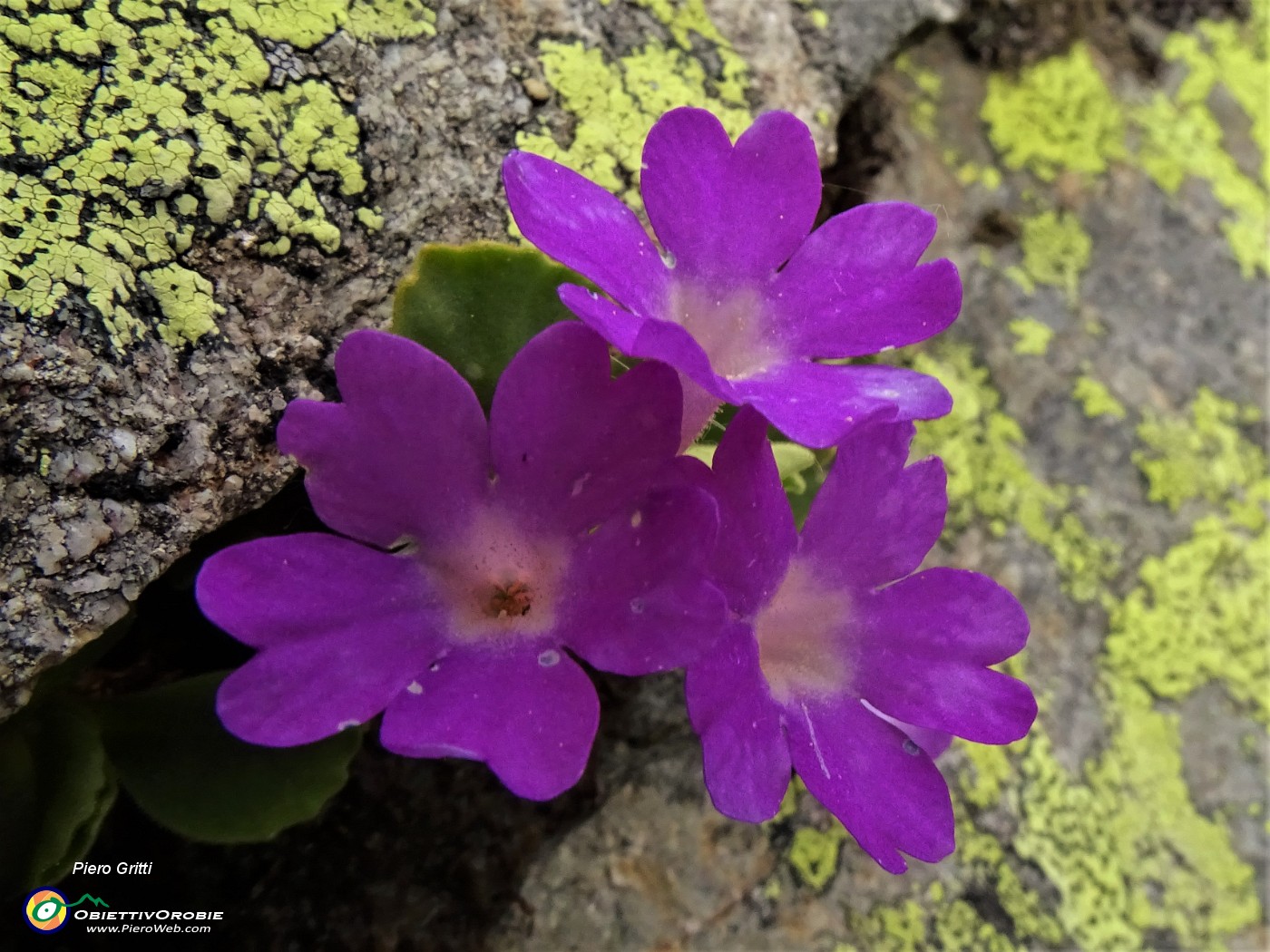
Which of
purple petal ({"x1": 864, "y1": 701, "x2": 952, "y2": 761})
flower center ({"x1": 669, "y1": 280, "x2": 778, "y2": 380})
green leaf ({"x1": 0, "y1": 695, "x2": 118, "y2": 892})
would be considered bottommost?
green leaf ({"x1": 0, "y1": 695, "x2": 118, "y2": 892})

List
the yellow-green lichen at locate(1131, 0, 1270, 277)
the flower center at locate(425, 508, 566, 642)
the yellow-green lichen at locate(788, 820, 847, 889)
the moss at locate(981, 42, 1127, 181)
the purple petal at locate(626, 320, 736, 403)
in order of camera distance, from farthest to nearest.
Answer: the yellow-green lichen at locate(1131, 0, 1270, 277), the moss at locate(981, 42, 1127, 181), the yellow-green lichen at locate(788, 820, 847, 889), the flower center at locate(425, 508, 566, 642), the purple petal at locate(626, 320, 736, 403)

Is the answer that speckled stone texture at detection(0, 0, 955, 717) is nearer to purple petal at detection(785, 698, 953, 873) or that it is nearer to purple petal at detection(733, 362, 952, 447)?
purple petal at detection(733, 362, 952, 447)

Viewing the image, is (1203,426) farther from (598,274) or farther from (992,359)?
(598,274)

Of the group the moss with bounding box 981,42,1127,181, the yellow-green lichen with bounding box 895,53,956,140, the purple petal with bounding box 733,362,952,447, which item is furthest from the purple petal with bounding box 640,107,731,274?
the moss with bounding box 981,42,1127,181

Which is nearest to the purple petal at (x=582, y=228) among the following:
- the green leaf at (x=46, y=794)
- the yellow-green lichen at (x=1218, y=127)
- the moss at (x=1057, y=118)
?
the green leaf at (x=46, y=794)

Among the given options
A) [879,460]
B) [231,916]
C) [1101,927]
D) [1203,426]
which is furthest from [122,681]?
[1203,426]

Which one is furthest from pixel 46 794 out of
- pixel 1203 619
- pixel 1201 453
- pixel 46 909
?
pixel 1201 453
